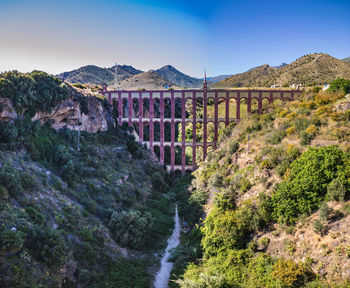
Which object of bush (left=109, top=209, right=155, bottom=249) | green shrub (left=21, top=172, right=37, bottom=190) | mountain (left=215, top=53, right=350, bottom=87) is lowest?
bush (left=109, top=209, right=155, bottom=249)

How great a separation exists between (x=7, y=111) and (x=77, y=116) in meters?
10.2

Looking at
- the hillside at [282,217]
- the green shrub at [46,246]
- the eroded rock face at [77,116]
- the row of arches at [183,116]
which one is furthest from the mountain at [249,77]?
the green shrub at [46,246]

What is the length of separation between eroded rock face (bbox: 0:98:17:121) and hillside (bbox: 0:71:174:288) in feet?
0.29

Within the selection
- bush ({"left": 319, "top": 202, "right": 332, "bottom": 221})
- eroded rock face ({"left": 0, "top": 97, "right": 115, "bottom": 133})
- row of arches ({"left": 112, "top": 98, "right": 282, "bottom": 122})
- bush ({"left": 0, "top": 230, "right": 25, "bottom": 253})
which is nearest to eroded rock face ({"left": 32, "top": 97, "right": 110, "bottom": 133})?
eroded rock face ({"left": 0, "top": 97, "right": 115, "bottom": 133})

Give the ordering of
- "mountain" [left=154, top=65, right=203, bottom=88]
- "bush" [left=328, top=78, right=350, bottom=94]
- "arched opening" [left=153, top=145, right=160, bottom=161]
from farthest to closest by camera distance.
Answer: "mountain" [left=154, top=65, right=203, bottom=88]
"arched opening" [left=153, top=145, right=160, bottom=161]
"bush" [left=328, top=78, right=350, bottom=94]

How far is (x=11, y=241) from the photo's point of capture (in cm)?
1403

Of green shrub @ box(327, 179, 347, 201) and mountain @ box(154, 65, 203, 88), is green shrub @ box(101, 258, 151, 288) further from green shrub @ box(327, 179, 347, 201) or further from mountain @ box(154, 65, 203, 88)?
mountain @ box(154, 65, 203, 88)

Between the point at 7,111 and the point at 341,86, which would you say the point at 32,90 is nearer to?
the point at 7,111

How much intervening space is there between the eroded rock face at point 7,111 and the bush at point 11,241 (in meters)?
13.1

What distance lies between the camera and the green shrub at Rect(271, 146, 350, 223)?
1656 centimetres

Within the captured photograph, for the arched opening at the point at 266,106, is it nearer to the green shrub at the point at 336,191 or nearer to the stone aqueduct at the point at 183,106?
the stone aqueduct at the point at 183,106

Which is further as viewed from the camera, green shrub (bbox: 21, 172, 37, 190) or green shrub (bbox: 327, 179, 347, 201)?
green shrub (bbox: 21, 172, 37, 190)

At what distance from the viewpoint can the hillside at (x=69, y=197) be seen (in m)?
15.5

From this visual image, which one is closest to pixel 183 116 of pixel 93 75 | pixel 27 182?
pixel 27 182
